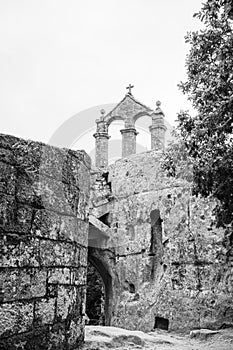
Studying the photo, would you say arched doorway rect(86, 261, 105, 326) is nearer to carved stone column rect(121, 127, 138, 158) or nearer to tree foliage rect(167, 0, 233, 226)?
carved stone column rect(121, 127, 138, 158)

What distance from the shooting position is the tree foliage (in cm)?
520

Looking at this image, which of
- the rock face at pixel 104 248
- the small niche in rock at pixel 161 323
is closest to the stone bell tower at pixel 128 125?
the rock face at pixel 104 248

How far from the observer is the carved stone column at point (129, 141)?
40.5ft

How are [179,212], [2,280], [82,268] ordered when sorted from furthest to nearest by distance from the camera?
1. [179,212]
2. [82,268]
3. [2,280]

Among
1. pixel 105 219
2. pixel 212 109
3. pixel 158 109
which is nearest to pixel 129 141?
pixel 158 109

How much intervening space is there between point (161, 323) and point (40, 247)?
5502 millimetres

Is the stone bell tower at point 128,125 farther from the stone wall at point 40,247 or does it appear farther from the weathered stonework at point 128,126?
the stone wall at point 40,247

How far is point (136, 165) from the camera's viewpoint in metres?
9.86

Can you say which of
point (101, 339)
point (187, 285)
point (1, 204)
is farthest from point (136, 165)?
point (1, 204)

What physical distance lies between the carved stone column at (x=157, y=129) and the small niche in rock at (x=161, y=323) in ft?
17.4

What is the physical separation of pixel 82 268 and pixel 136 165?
586 centimetres

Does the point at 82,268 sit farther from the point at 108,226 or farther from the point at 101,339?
the point at 108,226

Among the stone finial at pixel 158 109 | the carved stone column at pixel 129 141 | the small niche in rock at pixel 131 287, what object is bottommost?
the small niche in rock at pixel 131 287

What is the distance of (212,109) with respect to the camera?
559 cm
